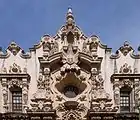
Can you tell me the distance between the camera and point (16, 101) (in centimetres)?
3966

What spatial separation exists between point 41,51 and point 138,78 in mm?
6390

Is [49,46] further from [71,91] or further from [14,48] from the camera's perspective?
[71,91]

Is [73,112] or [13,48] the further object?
[13,48]

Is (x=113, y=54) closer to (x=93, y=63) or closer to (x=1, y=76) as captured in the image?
(x=93, y=63)

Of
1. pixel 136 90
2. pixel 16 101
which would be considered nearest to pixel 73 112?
pixel 16 101

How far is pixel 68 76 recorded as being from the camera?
4019 cm

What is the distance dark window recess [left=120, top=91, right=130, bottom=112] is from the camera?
39625 mm

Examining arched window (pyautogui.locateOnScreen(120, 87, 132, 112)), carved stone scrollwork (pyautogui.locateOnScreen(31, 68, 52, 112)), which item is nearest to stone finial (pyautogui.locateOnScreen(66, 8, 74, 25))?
carved stone scrollwork (pyautogui.locateOnScreen(31, 68, 52, 112))

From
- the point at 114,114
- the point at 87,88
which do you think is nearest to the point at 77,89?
the point at 87,88

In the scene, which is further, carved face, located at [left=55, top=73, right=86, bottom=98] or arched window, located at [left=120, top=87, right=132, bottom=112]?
carved face, located at [left=55, top=73, right=86, bottom=98]

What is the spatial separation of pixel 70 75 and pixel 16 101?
12.3 feet

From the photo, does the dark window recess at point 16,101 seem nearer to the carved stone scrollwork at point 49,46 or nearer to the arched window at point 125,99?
the carved stone scrollwork at point 49,46

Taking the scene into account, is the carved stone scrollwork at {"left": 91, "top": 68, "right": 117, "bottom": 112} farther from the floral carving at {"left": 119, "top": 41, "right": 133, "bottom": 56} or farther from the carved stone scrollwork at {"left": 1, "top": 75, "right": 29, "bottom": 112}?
the carved stone scrollwork at {"left": 1, "top": 75, "right": 29, "bottom": 112}

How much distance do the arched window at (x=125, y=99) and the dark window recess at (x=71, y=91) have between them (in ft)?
9.33
